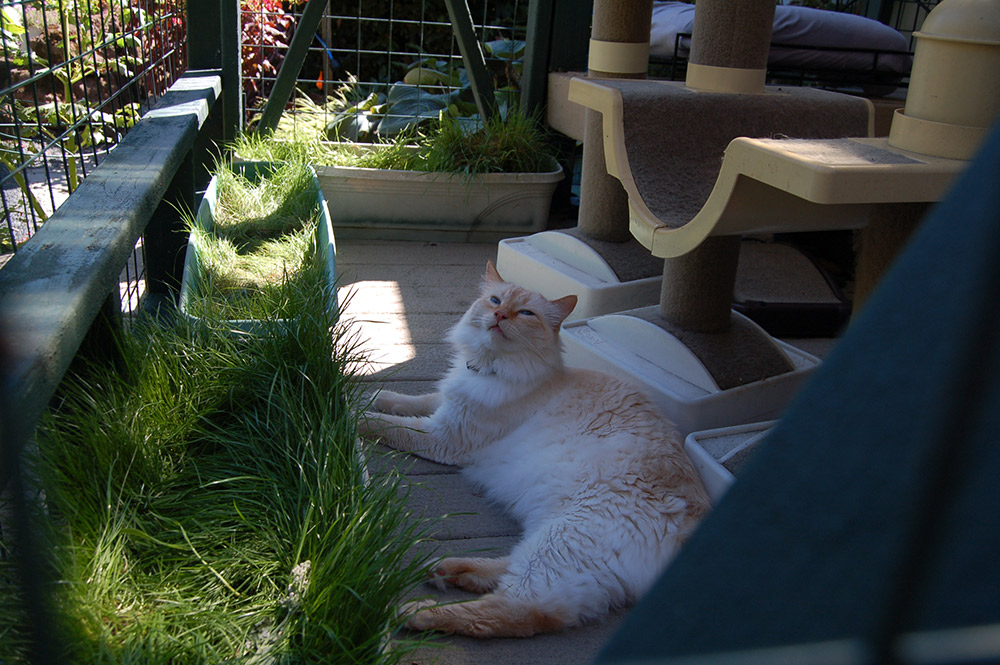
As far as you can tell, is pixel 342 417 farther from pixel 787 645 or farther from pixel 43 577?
pixel 787 645

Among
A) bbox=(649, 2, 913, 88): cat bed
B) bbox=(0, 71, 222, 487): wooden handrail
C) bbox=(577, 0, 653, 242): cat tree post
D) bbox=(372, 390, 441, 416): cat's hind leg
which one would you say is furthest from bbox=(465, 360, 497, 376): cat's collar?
bbox=(649, 2, 913, 88): cat bed

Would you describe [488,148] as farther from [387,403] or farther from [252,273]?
[387,403]

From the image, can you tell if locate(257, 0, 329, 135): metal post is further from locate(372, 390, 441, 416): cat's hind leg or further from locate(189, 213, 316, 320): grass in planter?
locate(372, 390, 441, 416): cat's hind leg

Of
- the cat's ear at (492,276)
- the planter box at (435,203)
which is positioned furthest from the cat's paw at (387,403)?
the planter box at (435,203)

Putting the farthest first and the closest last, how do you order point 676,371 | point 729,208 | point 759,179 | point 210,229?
point 210,229, point 676,371, point 729,208, point 759,179

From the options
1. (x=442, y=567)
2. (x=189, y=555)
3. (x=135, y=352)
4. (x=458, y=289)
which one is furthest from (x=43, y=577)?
(x=458, y=289)

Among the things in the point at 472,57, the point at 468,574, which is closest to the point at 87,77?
the point at 472,57

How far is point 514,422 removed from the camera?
2156mm

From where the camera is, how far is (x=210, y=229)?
117 inches

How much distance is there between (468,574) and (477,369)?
72cm

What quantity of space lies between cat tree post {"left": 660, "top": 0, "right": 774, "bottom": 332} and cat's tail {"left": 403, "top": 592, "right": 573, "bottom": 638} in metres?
1.14

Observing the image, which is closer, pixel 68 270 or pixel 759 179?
pixel 68 270

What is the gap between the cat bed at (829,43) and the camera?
3.68 metres

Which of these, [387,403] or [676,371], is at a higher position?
[676,371]
